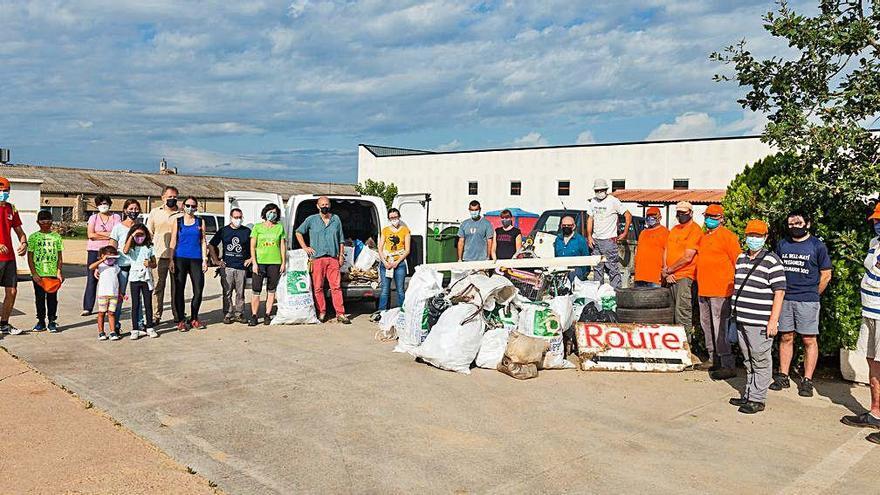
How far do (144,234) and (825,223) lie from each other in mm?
8178

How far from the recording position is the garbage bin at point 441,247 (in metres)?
15.0

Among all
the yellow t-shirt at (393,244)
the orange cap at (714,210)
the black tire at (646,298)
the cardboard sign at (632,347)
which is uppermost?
the orange cap at (714,210)

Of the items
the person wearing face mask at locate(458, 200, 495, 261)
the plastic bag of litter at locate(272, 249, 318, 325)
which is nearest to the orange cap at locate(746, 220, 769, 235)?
the person wearing face mask at locate(458, 200, 495, 261)

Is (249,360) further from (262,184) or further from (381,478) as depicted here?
(262,184)

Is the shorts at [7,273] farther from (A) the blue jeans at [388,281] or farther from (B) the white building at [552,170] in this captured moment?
(B) the white building at [552,170]

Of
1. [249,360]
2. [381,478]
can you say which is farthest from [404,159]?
[381,478]

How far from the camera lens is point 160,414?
19.6 ft

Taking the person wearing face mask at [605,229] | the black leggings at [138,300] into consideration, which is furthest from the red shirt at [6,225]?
the person wearing face mask at [605,229]

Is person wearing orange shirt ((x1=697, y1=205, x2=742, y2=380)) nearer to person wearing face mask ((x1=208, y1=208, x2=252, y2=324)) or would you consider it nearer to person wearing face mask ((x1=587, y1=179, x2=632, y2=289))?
person wearing face mask ((x1=587, y1=179, x2=632, y2=289))

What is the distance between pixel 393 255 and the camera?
1091 cm

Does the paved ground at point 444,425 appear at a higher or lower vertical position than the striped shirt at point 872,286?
lower

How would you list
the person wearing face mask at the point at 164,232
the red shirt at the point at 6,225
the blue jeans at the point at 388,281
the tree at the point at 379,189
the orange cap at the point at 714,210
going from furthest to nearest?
the tree at the point at 379,189, the blue jeans at the point at 388,281, the person wearing face mask at the point at 164,232, the red shirt at the point at 6,225, the orange cap at the point at 714,210

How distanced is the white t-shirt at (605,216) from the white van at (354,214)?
2.78 m

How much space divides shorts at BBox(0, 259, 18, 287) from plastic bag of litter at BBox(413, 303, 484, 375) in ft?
18.0
